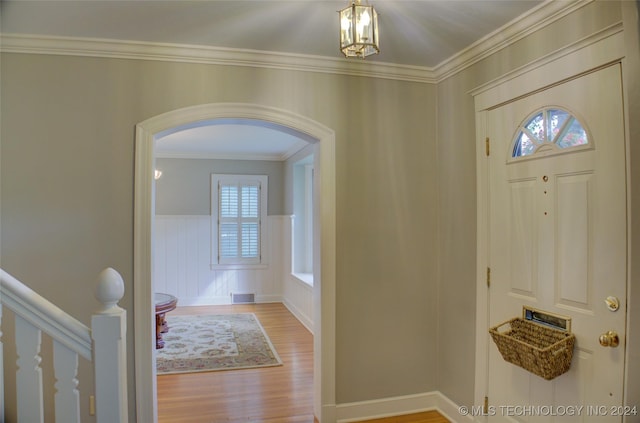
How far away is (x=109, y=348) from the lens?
57.1 inches

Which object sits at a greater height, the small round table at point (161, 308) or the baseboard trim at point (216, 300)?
the small round table at point (161, 308)

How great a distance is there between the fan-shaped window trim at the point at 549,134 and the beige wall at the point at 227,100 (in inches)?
34.3

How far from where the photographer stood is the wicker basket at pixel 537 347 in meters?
1.98

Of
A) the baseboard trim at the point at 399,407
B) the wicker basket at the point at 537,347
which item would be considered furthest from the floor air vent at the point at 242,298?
the wicker basket at the point at 537,347

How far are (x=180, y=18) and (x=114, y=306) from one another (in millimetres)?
1636

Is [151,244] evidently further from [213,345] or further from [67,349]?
[213,345]

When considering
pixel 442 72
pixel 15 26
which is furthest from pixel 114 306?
pixel 442 72

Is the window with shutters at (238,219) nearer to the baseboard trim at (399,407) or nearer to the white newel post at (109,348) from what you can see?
the baseboard trim at (399,407)

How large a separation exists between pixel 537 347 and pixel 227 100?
235cm

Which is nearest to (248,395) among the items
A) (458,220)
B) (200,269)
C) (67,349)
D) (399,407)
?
(399,407)

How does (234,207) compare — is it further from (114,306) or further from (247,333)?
(114,306)

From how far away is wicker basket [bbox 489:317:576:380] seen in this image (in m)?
1.98

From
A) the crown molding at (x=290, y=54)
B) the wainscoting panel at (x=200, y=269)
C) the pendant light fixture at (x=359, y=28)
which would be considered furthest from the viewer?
the wainscoting panel at (x=200, y=269)

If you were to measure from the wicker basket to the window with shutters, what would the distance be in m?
5.42
